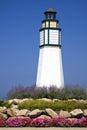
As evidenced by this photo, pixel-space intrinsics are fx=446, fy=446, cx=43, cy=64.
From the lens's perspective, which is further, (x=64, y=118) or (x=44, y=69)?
(x=44, y=69)

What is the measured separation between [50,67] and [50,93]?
40.4ft

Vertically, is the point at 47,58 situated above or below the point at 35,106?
above

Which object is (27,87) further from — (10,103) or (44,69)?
(44,69)

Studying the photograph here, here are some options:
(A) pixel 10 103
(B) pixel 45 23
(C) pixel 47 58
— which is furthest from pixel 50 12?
(A) pixel 10 103

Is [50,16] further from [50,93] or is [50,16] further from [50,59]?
[50,93]

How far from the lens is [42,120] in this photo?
15.5 metres

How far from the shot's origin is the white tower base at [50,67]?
123 feet

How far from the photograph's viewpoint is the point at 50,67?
3784cm

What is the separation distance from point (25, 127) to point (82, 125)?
6.50 ft

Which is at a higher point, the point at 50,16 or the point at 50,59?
the point at 50,16

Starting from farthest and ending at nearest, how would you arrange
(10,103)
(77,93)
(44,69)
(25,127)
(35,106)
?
(44,69), (77,93), (10,103), (35,106), (25,127)

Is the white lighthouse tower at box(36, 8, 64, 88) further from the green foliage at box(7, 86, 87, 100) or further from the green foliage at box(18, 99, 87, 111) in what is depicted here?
the green foliage at box(18, 99, 87, 111)

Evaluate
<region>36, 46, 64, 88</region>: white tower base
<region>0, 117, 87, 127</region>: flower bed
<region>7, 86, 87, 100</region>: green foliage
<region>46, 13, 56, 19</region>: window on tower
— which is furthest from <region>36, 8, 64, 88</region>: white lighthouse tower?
<region>0, 117, 87, 127</region>: flower bed

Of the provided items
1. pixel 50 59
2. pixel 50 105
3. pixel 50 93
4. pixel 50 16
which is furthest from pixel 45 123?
pixel 50 16
